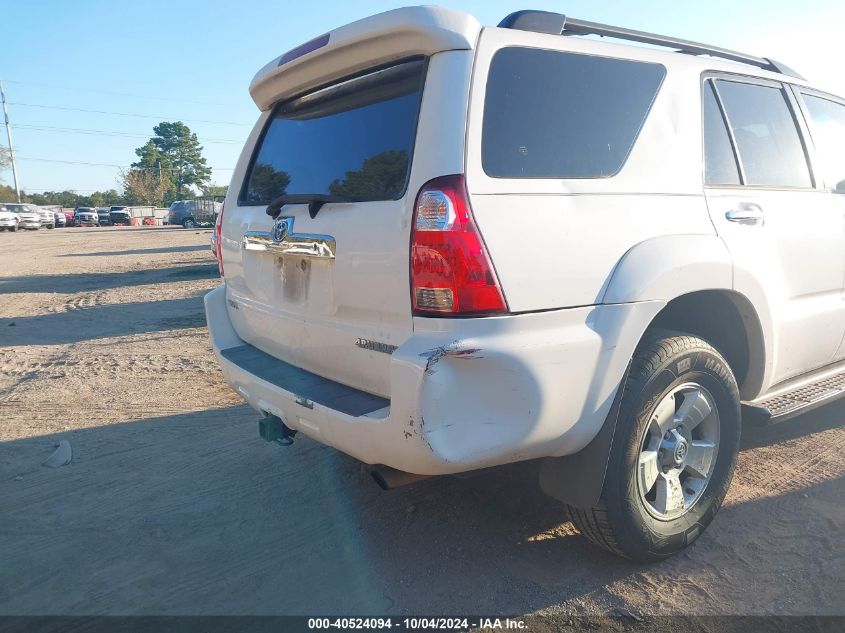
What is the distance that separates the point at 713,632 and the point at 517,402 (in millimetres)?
1152

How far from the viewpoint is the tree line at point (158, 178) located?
82312 millimetres

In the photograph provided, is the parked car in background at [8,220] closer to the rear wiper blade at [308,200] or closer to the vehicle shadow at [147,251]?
the vehicle shadow at [147,251]

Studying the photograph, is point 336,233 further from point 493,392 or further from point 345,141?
point 493,392

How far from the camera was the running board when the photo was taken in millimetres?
3238

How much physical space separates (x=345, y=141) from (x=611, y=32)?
4.30 feet

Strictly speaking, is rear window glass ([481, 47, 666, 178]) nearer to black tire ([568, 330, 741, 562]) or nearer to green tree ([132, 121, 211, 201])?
black tire ([568, 330, 741, 562])

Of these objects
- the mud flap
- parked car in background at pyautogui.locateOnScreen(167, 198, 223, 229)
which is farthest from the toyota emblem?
parked car in background at pyautogui.locateOnScreen(167, 198, 223, 229)

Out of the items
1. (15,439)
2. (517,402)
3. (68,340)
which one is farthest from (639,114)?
(68,340)

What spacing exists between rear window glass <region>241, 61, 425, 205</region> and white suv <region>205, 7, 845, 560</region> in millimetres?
12

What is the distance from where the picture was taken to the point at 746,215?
307cm

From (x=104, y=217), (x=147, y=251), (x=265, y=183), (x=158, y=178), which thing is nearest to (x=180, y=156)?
(x=158, y=178)

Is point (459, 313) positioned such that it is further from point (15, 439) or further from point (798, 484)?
point (15, 439)

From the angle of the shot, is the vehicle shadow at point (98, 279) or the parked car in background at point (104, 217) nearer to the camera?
the vehicle shadow at point (98, 279)

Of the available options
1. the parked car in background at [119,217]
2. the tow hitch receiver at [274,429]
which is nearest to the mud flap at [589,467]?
the tow hitch receiver at [274,429]
